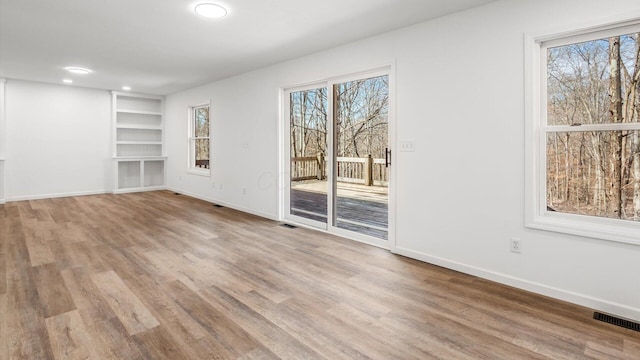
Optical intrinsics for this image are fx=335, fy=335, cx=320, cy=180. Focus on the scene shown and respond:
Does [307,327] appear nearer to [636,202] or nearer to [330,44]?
[636,202]

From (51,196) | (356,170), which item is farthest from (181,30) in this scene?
(51,196)

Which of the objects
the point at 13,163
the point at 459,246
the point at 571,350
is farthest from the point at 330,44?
the point at 13,163

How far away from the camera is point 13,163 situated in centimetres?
651

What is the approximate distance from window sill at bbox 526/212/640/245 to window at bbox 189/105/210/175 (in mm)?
6015

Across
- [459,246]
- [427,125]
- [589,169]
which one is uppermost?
[427,125]

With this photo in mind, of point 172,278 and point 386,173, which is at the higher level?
point 386,173

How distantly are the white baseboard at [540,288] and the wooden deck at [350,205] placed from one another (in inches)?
32.7

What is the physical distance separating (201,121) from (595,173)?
6.76 m

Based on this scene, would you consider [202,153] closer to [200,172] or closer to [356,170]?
[200,172]

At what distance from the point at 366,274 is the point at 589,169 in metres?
1.92

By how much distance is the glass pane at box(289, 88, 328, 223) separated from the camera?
4.51 m

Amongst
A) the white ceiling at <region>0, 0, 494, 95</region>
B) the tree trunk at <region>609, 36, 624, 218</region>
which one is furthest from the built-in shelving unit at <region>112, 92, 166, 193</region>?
the tree trunk at <region>609, 36, 624, 218</region>

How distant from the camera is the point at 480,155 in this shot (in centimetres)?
290

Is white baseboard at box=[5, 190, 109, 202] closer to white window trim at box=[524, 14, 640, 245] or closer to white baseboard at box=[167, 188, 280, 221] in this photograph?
white baseboard at box=[167, 188, 280, 221]
